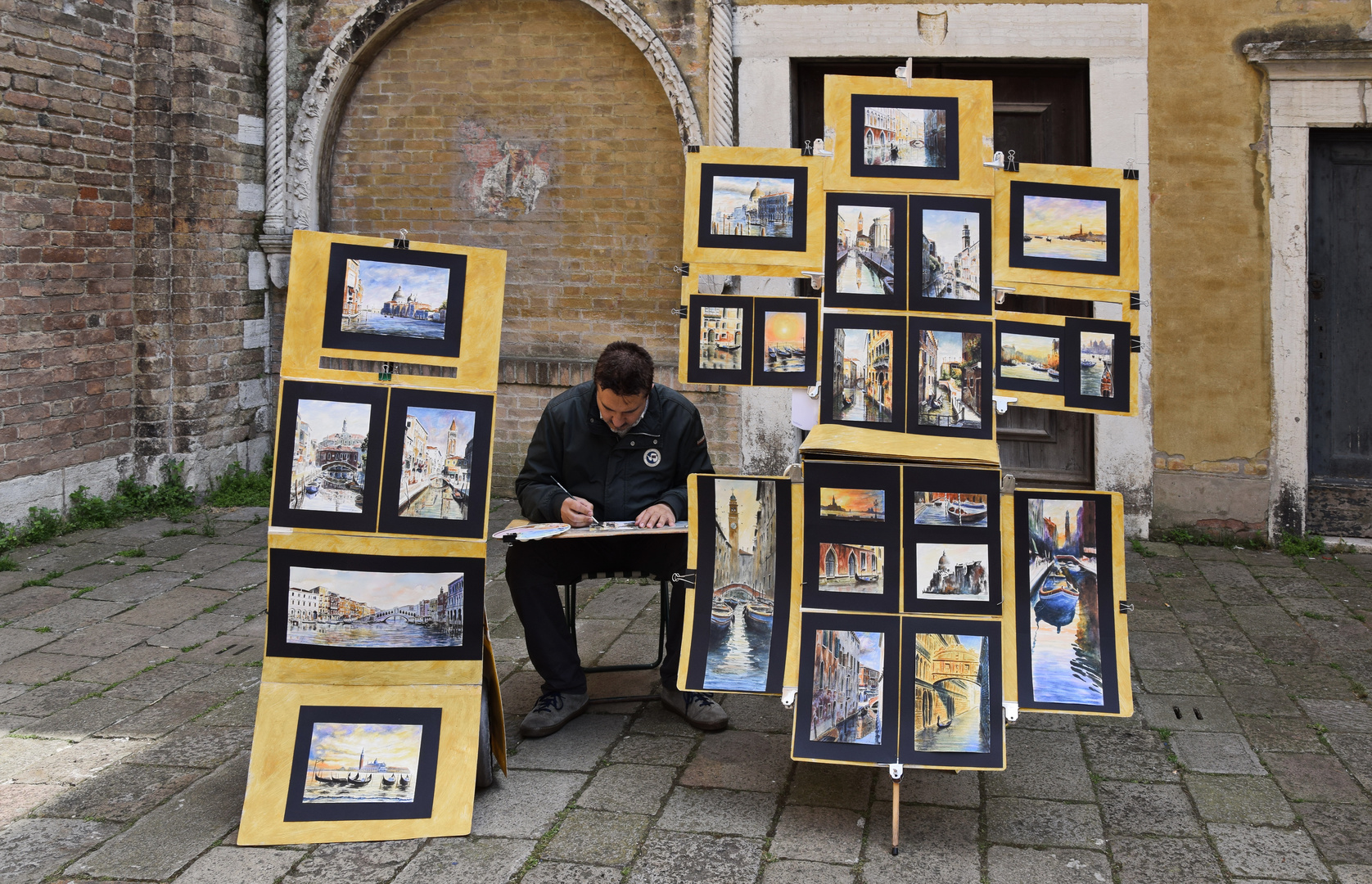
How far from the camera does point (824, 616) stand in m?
3.55

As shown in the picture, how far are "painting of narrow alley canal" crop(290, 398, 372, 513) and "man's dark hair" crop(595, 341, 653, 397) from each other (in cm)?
83

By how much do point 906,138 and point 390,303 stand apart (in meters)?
1.64

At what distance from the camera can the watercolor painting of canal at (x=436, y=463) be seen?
11.6 ft

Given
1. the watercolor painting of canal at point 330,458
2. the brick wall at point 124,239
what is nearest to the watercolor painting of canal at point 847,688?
the watercolor painting of canal at point 330,458

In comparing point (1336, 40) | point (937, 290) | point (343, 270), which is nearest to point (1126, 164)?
point (1336, 40)

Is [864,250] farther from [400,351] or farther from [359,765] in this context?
[359,765]

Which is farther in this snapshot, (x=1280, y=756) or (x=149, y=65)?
(x=149, y=65)

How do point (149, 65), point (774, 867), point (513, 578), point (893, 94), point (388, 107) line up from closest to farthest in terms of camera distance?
point (774, 867) → point (893, 94) → point (513, 578) → point (149, 65) → point (388, 107)

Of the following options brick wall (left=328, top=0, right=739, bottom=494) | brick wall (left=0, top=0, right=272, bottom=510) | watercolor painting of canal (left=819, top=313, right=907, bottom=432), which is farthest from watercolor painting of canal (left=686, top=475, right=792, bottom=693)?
brick wall (left=0, top=0, right=272, bottom=510)

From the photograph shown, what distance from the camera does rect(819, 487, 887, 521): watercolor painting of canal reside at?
354 cm

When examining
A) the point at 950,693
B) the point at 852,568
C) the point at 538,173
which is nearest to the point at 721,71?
the point at 538,173

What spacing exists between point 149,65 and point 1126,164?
5.61 meters

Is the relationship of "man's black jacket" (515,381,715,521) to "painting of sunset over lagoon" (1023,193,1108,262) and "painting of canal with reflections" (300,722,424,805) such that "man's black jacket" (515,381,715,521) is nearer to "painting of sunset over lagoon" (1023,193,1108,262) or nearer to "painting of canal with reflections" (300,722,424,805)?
"painting of canal with reflections" (300,722,424,805)

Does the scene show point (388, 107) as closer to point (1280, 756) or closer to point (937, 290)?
point (937, 290)
